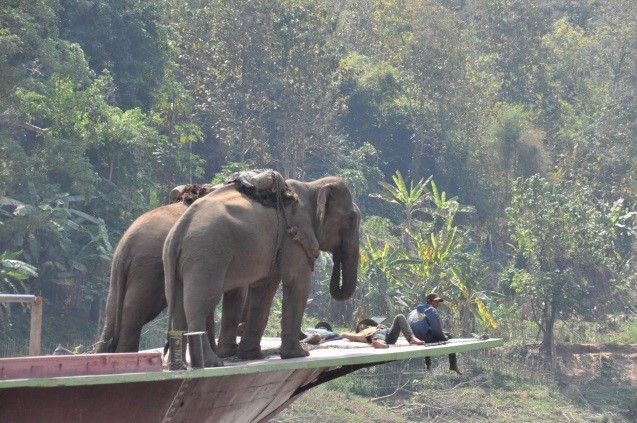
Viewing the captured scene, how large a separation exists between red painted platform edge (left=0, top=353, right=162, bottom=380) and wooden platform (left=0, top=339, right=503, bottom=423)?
21 millimetres

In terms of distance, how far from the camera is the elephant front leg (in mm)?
11414

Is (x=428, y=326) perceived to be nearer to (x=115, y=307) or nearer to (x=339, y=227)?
(x=339, y=227)

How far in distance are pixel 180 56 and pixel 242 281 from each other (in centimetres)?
3178

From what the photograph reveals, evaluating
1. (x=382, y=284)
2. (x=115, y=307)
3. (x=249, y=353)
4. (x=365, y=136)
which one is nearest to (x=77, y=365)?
(x=115, y=307)

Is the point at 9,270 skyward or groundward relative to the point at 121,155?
groundward

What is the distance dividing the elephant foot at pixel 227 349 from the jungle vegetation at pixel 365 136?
14.2m

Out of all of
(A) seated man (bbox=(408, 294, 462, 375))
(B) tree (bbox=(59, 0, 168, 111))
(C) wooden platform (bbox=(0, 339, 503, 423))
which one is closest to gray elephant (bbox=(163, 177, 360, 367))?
(C) wooden platform (bbox=(0, 339, 503, 423))

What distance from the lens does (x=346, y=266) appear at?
12.5 meters

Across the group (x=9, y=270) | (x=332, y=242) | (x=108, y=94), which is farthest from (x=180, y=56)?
(x=332, y=242)

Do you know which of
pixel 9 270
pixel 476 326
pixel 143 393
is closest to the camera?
pixel 143 393

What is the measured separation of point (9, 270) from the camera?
26.5 metres

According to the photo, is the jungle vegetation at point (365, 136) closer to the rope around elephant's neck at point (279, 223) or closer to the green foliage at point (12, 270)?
the green foliage at point (12, 270)

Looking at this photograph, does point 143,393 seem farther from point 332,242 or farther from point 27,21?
point 27,21

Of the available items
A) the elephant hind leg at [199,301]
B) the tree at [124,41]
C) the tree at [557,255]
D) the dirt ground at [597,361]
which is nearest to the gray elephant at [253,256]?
the elephant hind leg at [199,301]
